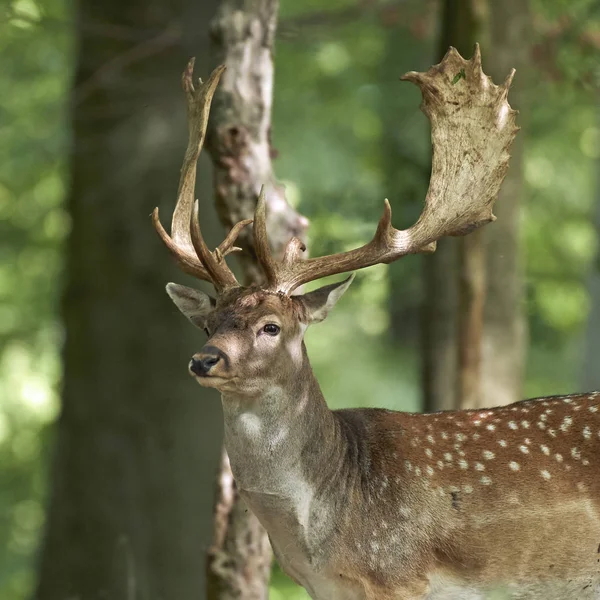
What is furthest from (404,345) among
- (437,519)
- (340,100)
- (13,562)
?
(437,519)

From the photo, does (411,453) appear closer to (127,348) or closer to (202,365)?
(202,365)

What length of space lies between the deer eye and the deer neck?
8.8 inches

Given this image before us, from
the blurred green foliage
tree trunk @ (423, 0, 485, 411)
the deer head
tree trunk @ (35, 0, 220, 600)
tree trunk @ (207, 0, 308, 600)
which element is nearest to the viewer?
the deer head

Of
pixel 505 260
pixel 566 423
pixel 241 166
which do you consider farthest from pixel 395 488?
pixel 505 260

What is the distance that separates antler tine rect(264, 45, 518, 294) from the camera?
529 centimetres

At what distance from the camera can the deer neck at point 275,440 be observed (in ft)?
16.2

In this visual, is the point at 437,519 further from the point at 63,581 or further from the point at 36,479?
the point at 36,479

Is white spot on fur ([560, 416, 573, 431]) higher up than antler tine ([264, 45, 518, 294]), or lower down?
lower down

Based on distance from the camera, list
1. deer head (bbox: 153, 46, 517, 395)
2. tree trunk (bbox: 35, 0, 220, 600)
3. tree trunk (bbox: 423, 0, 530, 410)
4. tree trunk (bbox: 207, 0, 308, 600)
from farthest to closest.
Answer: tree trunk (bbox: 35, 0, 220, 600) → tree trunk (bbox: 423, 0, 530, 410) → tree trunk (bbox: 207, 0, 308, 600) → deer head (bbox: 153, 46, 517, 395)

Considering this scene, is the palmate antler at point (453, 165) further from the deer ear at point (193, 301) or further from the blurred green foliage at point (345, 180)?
the blurred green foliage at point (345, 180)

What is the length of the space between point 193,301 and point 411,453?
1278 millimetres

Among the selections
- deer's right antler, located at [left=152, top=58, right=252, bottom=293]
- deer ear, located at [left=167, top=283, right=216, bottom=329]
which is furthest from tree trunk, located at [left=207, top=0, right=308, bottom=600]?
deer ear, located at [left=167, top=283, right=216, bottom=329]

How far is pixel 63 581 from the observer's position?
9.98 metres

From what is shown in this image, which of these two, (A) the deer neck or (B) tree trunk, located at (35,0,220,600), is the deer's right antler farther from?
(B) tree trunk, located at (35,0,220,600)
